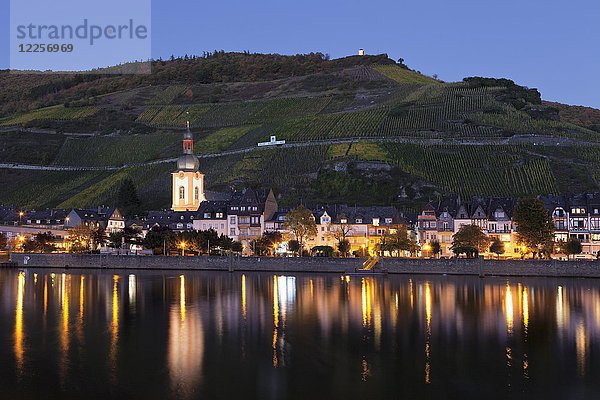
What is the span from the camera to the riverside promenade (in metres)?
76.9

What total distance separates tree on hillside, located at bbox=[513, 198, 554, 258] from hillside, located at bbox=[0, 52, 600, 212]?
28.4 meters

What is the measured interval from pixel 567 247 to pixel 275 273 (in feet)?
103

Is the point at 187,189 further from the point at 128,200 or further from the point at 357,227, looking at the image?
the point at 357,227

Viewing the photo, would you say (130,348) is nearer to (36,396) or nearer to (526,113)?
(36,396)

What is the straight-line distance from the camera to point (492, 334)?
42656 mm

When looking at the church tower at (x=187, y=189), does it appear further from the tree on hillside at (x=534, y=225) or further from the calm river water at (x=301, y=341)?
the tree on hillside at (x=534, y=225)

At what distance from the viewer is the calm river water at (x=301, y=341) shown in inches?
1209

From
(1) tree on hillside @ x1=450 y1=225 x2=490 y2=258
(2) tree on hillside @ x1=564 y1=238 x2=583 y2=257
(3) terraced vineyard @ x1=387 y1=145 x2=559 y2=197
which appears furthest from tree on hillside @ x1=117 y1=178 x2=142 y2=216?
(2) tree on hillside @ x1=564 y1=238 x2=583 y2=257

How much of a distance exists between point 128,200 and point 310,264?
4998 cm

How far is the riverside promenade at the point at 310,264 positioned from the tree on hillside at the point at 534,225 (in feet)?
17.6

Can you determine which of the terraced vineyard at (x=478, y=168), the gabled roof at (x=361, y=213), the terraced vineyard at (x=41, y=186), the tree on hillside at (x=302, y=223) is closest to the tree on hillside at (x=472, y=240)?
the gabled roof at (x=361, y=213)

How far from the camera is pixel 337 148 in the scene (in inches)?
5246

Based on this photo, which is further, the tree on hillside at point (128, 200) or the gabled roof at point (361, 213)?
the tree on hillside at point (128, 200)

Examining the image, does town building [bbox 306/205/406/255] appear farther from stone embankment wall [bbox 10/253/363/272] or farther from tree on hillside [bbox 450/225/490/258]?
stone embankment wall [bbox 10/253/363/272]
